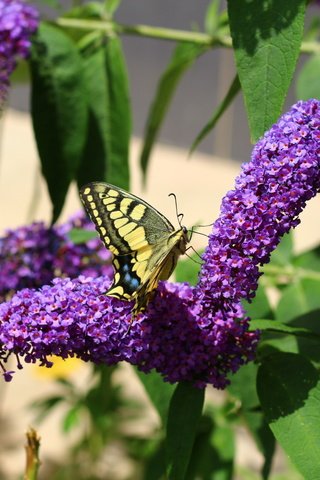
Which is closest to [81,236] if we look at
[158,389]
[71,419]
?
[158,389]

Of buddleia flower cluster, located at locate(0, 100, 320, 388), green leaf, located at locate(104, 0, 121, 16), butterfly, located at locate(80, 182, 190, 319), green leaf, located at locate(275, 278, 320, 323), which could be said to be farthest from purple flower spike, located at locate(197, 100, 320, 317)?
green leaf, located at locate(104, 0, 121, 16)

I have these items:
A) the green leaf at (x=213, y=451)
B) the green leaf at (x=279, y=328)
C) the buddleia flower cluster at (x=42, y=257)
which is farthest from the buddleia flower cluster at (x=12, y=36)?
the green leaf at (x=213, y=451)

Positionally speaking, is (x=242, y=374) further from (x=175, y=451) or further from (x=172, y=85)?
(x=172, y=85)

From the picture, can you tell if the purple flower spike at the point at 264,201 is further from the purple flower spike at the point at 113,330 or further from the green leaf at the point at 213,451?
the green leaf at the point at 213,451

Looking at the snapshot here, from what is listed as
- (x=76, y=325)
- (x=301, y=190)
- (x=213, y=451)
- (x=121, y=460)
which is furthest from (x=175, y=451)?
(x=121, y=460)

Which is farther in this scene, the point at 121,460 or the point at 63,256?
the point at 121,460

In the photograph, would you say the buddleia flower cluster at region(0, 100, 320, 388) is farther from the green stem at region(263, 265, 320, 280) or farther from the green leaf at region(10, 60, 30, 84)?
the green leaf at region(10, 60, 30, 84)

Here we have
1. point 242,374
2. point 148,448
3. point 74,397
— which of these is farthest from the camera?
point 74,397

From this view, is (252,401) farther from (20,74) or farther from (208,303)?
(20,74)
